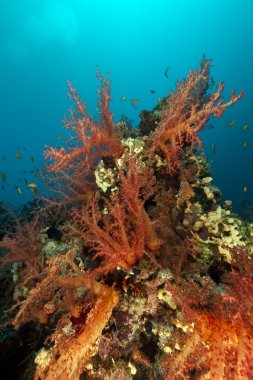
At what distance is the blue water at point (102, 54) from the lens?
9562cm

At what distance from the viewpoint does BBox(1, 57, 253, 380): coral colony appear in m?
2.42

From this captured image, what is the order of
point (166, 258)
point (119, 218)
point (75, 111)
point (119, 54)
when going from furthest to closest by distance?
point (119, 54)
point (75, 111)
point (166, 258)
point (119, 218)

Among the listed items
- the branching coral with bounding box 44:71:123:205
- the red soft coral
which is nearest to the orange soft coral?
the branching coral with bounding box 44:71:123:205

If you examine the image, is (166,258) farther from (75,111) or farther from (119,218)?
A: (75,111)

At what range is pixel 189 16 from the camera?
406 ft

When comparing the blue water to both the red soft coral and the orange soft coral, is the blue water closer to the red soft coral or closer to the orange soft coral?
the orange soft coral

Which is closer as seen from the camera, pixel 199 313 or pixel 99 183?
pixel 199 313

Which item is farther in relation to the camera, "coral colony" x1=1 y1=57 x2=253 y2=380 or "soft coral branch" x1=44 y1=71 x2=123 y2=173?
"soft coral branch" x1=44 y1=71 x2=123 y2=173

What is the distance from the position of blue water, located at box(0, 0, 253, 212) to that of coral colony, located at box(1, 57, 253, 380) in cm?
8533

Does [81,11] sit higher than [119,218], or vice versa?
[81,11]

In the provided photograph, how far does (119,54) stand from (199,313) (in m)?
148

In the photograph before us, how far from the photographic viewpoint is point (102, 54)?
128m

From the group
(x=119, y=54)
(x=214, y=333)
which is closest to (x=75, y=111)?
(x=214, y=333)

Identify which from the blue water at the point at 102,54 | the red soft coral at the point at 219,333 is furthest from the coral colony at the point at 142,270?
the blue water at the point at 102,54
